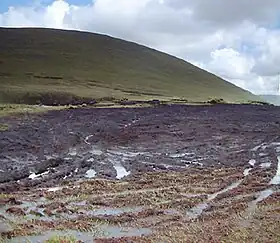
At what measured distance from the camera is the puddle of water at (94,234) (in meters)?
17.7

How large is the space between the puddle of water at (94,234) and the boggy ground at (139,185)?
1.5 inches

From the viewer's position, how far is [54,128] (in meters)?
59.5

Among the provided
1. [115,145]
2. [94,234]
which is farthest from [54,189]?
[115,145]

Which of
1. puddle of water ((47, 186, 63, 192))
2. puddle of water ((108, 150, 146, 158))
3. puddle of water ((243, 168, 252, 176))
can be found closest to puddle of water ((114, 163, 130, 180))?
puddle of water ((108, 150, 146, 158))

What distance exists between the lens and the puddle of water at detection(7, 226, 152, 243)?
17734 mm

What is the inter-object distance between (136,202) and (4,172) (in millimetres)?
12604

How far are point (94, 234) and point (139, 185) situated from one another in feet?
32.3

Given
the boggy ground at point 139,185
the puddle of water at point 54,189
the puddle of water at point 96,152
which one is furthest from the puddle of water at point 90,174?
the puddle of water at point 96,152

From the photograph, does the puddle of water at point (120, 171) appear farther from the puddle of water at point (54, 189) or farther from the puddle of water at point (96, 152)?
the puddle of water at point (96, 152)

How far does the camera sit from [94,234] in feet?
60.3

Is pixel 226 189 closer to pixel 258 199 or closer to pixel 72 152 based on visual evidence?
pixel 258 199

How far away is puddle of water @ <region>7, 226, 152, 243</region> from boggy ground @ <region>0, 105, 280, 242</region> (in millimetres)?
38

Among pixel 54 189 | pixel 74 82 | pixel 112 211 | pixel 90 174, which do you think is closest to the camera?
pixel 112 211

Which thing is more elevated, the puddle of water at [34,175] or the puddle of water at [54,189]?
the puddle of water at [54,189]
